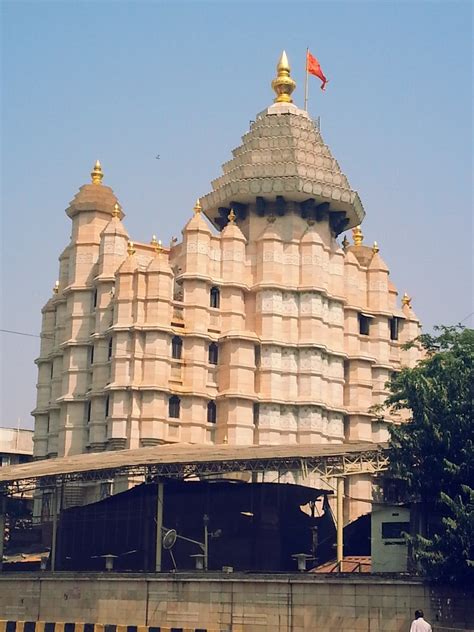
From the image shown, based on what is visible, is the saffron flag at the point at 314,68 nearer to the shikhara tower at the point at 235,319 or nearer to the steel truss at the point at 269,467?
the shikhara tower at the point at 235,319

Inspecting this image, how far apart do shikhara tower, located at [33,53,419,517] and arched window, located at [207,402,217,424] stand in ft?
0.48

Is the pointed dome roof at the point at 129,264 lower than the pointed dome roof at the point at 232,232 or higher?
lower

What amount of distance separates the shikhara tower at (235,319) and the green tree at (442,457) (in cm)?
2739

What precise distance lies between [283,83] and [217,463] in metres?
41.0

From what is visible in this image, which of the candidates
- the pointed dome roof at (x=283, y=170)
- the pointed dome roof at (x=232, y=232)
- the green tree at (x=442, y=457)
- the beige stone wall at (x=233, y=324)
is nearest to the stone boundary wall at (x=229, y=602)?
the green tree at (x=442, y=457)

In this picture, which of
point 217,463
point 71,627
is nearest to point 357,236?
point 217,463

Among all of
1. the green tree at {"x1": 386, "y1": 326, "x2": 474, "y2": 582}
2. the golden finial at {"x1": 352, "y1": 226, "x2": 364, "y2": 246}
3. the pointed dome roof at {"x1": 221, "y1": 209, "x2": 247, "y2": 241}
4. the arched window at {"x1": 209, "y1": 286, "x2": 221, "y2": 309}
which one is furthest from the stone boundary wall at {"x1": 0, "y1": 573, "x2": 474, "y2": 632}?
the golden finial at {"x1": 352, "y1": 226, "x2": 364, "y2": 246}

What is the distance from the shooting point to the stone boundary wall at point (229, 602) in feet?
159

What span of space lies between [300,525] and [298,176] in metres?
27.1

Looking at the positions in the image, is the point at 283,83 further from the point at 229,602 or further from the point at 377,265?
the point at 229,602

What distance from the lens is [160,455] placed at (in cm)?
6250

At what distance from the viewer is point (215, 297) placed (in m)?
82.7

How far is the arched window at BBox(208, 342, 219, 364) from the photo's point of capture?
81.5 m

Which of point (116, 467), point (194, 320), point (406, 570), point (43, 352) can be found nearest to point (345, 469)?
point (406, 570)
